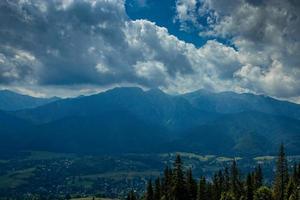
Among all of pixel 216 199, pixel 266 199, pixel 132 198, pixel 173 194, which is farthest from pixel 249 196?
pixel 132 198

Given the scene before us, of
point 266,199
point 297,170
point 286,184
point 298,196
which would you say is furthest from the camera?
point 297,170

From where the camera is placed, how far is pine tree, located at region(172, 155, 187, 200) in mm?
127312

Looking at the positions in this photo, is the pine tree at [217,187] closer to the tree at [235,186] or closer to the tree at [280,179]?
the tree at [235,186]

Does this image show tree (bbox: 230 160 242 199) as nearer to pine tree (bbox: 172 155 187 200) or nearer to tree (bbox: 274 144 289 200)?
Result: tree (bbox: 274 144 289 200)

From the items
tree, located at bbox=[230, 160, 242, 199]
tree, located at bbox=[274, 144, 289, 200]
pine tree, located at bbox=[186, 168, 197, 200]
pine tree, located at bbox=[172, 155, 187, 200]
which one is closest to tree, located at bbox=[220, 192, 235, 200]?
tree, located at bbox=[230, 160, 242, 199]

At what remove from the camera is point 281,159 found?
151125mm

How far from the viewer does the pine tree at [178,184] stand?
127312 mm

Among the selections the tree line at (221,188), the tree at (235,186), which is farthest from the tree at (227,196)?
the tree at (235,186)

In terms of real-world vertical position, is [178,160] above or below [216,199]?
above

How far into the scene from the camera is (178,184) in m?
130

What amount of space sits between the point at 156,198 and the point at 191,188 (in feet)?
64.8

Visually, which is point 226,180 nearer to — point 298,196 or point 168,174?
point 168,174

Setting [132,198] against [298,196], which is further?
[132,198]

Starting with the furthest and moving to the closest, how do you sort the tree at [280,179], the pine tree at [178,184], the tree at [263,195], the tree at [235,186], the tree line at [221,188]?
the tree at [235,186] < the tree at [280,179] < the tree at [263,195] < the tree line at [221,188] < the pine tree at [178,184]
